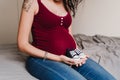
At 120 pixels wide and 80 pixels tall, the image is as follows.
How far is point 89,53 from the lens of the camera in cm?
171

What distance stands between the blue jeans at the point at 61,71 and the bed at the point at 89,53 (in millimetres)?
60

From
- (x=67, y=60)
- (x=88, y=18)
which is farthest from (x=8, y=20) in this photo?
(x=67, y=60)

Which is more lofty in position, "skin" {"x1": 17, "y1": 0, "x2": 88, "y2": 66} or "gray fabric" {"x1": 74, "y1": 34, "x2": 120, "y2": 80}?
"skin" {"x1": 17, "y1": 0, "x2": 88, "y2": 66}

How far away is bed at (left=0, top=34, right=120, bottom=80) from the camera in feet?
4.41

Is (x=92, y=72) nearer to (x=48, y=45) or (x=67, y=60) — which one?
(x=67, y=60)

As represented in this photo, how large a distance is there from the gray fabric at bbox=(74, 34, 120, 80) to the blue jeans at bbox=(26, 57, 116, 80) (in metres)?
0.19

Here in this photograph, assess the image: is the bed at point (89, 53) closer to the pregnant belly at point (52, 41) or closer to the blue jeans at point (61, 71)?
the blue jeans at point (61, 71)

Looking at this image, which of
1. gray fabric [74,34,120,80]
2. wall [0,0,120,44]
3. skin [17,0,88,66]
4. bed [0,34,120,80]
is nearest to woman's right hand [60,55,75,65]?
skin [17,0,88,66]

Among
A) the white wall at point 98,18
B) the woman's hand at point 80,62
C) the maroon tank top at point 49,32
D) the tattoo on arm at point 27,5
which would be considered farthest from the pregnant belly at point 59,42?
the white wall at point 98,18

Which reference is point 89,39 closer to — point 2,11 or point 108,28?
point 108,28

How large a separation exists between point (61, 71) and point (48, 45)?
22 centimetres

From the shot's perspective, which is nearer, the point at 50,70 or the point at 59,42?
the point at 50,70

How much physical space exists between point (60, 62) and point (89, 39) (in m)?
0.78

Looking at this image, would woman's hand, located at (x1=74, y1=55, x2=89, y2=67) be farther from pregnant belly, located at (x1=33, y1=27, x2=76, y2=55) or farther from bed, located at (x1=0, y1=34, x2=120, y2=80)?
bed, located at (x1=0, y1=34, x2=120, y2=80)
